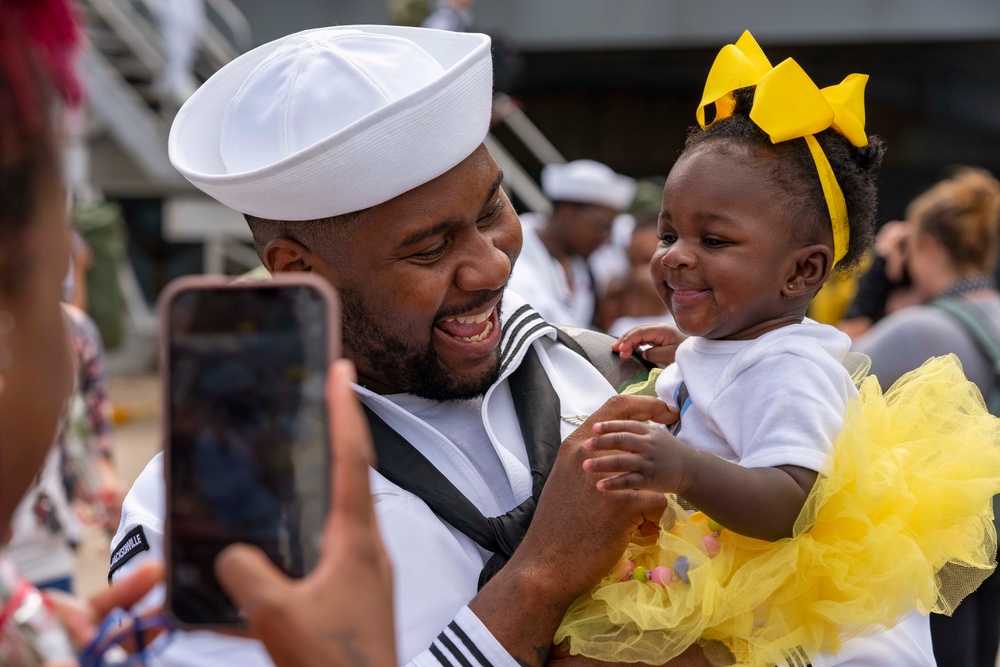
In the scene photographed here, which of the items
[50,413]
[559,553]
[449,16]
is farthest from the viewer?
[449,16]

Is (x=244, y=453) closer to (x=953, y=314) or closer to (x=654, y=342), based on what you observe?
(x=654, y=342)

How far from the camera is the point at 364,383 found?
6.94 feet

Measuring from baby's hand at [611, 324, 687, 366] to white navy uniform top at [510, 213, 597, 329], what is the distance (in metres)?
1.30

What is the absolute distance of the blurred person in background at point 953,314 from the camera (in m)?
3.82

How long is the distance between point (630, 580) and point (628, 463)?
1.11 ft

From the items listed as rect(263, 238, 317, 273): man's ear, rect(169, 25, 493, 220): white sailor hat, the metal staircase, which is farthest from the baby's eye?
the metal staircase

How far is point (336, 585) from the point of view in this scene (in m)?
0.96

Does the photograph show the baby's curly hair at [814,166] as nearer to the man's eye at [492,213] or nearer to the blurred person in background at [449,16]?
the man's eye at [492,213]

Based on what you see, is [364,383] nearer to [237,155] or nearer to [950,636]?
[237,155]

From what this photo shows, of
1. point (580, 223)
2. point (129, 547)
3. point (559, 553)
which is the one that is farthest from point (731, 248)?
point (580, 223)

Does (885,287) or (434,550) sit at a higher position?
(434,550)

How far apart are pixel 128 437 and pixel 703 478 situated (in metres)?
9.21

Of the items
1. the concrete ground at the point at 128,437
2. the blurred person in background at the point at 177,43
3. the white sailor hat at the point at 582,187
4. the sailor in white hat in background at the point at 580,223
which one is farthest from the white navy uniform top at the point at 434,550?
the blurred person in background at the point at 177,43

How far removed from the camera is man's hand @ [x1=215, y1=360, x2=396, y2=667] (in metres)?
0.94
